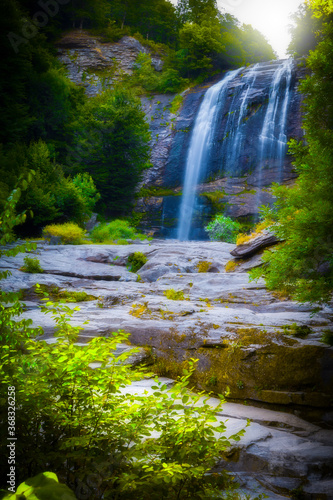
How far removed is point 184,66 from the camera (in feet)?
80.1

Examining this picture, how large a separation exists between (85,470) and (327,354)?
9.88ft

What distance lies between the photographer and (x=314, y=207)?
3.21m

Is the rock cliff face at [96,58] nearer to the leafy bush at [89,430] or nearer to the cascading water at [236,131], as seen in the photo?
the cascading water at [236,131]

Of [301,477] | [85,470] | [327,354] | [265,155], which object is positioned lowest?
[301,477]

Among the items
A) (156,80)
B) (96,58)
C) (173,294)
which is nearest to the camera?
(173,294)

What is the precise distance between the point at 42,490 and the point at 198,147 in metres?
21.9

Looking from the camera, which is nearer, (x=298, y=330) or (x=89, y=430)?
(x=89, y=430)

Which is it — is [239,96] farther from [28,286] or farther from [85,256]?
[28,286]

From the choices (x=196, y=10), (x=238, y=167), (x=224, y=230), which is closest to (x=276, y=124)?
(x=238, y=167)

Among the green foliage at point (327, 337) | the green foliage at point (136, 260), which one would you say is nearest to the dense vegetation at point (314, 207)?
the green foliage at point (327, 337)

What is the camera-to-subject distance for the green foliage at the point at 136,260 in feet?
28.8

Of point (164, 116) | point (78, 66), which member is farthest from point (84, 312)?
point (78, 66)

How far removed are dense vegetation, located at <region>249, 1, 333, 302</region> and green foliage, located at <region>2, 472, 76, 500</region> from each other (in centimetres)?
294

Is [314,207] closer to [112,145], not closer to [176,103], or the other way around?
[112,145]
